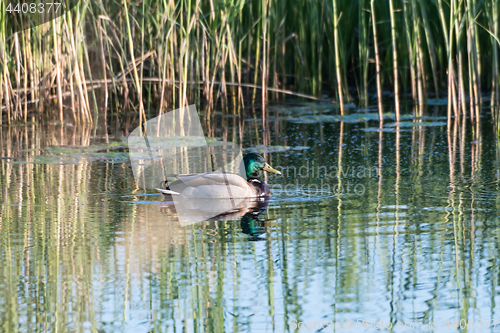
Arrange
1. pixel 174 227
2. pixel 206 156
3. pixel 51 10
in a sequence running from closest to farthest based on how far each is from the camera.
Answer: pixel 174 227 < pixel 206 156 < pixel 51 10

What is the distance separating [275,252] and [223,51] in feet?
18.8

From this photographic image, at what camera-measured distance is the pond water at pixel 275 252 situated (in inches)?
132

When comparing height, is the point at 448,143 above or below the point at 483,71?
below

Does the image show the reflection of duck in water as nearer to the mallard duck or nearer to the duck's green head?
the mallard duck

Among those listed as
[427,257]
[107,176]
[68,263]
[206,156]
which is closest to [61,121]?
[206,156]

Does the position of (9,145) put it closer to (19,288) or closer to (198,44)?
(198,44)

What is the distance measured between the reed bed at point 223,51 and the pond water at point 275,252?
2.24 metres

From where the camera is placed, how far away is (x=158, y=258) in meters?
4.13

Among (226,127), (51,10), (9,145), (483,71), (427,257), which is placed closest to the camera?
(427,257)

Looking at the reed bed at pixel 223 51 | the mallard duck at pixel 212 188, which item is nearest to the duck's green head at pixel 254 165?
the mallard duck at pixel 212 188

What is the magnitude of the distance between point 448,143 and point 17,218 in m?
4.96

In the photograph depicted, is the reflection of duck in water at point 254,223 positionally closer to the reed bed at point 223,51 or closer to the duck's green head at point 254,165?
the duck's green head at point 254,165

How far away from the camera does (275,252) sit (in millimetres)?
4242

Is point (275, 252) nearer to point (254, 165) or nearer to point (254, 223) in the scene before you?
point (254, 223)
